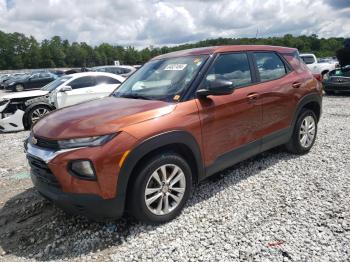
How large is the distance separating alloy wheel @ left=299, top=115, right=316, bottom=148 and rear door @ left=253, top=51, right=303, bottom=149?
541mm

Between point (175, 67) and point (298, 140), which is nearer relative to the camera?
point (175, 67)

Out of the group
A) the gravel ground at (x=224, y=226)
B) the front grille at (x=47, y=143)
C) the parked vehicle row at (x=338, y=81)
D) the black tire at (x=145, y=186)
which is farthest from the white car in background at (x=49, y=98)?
the parked vehicle row at (x=338, y=81)

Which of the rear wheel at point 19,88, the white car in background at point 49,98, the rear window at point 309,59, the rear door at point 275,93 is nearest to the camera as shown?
the rear door at point 275,93

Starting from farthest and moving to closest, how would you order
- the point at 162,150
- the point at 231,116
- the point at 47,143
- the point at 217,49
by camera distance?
the point at 217,49 < the point at 231,116 < the point at 162,150 < the point at 47,143

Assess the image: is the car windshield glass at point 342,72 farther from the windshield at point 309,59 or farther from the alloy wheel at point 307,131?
the alloy wheel at point 307,131

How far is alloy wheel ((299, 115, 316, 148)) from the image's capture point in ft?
17.3

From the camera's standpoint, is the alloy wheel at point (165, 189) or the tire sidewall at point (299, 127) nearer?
the alloy wheel at point (165, 189)

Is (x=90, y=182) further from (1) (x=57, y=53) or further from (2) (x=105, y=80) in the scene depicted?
(1) (x=57, y=53)

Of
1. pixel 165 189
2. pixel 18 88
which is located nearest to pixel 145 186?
pixel 165 189

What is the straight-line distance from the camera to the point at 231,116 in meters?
3.89

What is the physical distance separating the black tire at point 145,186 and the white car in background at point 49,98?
6388mm

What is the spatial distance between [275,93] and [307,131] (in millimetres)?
→ 1272

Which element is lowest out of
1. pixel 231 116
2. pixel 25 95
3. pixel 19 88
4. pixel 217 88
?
pixel 19 88

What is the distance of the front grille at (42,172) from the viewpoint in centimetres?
309
